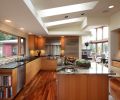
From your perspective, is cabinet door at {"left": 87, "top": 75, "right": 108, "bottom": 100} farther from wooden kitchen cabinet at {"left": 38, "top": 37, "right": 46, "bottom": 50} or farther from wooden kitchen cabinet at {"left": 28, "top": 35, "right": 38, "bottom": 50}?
wooden kitchen cabinet at {"left": 38, "top": 37, "right": 46, "bottom": 50}

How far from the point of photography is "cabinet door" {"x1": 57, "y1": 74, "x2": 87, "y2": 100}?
346 centimetres

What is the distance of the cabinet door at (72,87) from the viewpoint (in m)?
3.46

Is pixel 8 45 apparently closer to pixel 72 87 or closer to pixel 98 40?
pixel 72 87

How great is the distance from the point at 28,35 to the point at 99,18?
14.6ft

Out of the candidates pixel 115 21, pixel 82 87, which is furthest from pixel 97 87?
pixel 115 21

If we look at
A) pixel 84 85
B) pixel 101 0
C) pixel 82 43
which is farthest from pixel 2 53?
pixel 82 43

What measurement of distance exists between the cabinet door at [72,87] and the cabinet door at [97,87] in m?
0.12

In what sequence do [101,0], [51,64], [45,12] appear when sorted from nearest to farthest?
[101,0] < [45,12] < [51,64]

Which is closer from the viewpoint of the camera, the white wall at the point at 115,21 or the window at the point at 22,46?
the white wall at the point at 115,21

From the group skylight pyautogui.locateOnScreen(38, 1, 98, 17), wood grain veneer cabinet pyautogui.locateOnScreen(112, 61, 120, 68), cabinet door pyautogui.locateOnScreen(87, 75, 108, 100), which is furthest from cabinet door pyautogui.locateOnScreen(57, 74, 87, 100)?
wood grain veneer cabinet pyautogui.locateOnScreen(112, 61, 120, 68)

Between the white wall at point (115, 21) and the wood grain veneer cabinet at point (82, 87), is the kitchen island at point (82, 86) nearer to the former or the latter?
the wood grain veneer cabinet at point (82, 87)

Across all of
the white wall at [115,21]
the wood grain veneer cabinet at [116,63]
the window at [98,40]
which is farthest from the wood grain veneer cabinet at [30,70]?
the window at [98,40]

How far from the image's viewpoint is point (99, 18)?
6594 mm

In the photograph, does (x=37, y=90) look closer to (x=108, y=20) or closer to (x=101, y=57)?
(x=108, y=20)
